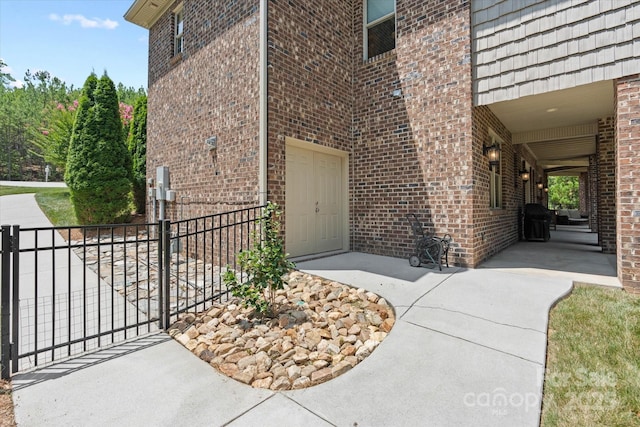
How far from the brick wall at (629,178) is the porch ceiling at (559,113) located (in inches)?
26.6

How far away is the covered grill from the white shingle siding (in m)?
5.37

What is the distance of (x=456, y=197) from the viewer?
16.9 feet

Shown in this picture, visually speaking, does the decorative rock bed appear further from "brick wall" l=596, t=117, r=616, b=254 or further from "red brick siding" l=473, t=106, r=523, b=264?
"brick wall" l=596, t=117, r=616, b=254

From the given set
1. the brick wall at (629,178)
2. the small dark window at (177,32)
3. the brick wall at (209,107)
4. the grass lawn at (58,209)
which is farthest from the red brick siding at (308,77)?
the grass lawn at (58,209)

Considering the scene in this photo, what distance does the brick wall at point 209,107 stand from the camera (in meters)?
5.11

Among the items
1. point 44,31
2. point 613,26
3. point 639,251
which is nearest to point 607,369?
point 639,251

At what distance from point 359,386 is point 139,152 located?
11543mm

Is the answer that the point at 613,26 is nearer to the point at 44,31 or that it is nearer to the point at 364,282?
the point at 364,282

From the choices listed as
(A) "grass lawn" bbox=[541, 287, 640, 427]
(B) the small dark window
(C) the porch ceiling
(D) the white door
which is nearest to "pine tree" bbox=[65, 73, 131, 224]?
(B) the small dark window

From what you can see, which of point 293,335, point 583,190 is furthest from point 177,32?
point 583,190

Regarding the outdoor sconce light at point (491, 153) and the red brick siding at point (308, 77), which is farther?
the outdoor sconce light at point (491, 153)

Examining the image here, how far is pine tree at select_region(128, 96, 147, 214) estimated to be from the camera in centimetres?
1052

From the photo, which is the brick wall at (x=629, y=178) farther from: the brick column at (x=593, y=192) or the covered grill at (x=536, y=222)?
the brick column at (x=593, y=192)

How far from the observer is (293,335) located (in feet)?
9.30
